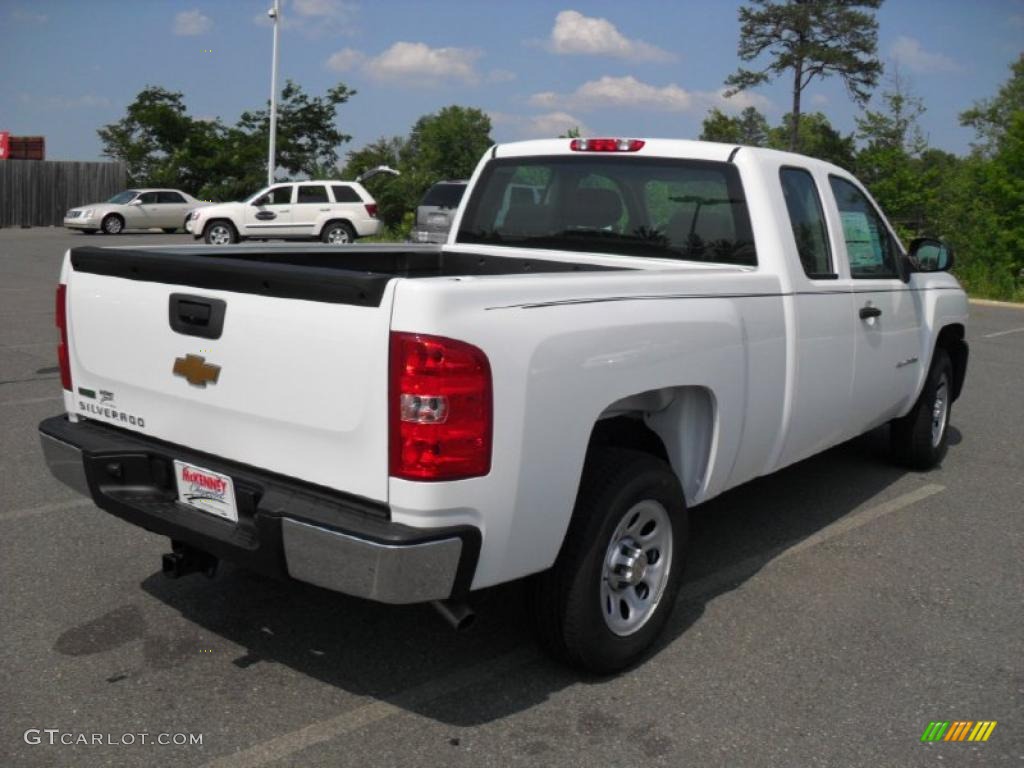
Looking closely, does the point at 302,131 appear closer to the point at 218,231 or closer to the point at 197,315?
the point at 218,231

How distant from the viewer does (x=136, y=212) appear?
3116 centimetres

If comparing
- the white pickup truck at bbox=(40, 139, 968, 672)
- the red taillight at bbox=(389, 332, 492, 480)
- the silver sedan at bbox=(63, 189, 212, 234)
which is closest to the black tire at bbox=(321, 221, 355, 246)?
the silver sedan at bbox=(63, 189, 212, 234)

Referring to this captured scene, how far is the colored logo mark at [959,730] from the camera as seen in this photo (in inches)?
133

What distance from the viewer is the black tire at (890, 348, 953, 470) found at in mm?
6480

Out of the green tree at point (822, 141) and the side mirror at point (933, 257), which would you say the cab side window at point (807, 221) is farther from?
the green tree at point (822, 141)

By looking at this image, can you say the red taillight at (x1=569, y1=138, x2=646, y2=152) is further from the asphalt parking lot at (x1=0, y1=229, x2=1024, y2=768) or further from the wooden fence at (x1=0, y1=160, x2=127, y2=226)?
the wooden fence at (x1=0, y1=160, x2=127, y2=226)

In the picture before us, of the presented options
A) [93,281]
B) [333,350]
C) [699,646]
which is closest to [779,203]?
[699,646]

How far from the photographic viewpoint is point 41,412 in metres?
7.42

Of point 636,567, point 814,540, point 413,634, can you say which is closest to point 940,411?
point 814,540

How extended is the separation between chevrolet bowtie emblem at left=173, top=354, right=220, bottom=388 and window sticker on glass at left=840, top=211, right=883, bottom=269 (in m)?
3.24

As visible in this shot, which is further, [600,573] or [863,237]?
[863,237]

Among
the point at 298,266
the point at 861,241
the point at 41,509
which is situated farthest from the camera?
the point at 861,241

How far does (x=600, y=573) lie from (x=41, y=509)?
3194 mm

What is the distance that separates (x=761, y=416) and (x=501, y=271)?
153cm
